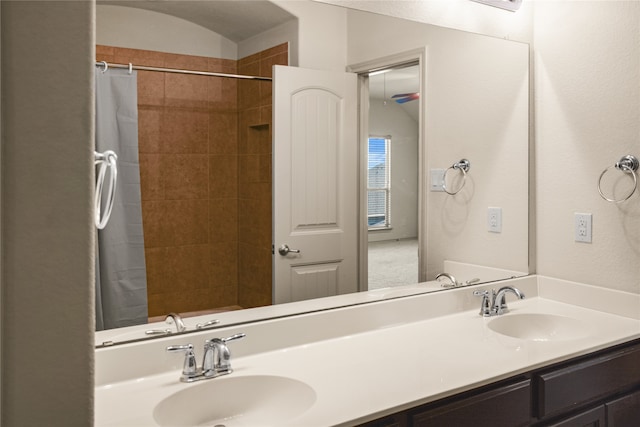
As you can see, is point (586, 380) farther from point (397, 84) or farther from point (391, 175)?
point (397, 84)

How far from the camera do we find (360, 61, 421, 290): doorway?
1.97m

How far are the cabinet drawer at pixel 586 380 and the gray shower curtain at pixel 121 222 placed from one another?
1184 millimetres

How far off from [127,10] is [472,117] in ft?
4.68

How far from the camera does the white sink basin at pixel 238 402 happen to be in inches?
53.8

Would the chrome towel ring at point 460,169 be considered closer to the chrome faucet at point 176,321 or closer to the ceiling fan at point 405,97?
the ceiling fan at point 405,97

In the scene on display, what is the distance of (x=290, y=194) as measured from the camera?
179 cm

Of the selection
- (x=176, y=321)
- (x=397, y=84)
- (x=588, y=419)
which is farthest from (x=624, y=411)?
(x=176, y=321)

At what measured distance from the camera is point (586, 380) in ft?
5.74

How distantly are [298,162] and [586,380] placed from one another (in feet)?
3.75

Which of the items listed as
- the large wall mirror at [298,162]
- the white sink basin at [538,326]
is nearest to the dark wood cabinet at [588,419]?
the white sink basin at [538,326]

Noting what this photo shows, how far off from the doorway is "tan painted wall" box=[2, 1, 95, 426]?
116cm

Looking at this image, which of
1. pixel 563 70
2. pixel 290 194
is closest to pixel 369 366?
pixel 290 194

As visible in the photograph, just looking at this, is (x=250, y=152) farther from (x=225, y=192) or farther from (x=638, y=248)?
(x=638, y=248)

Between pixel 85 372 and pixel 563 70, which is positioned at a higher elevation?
pixel 563 70
